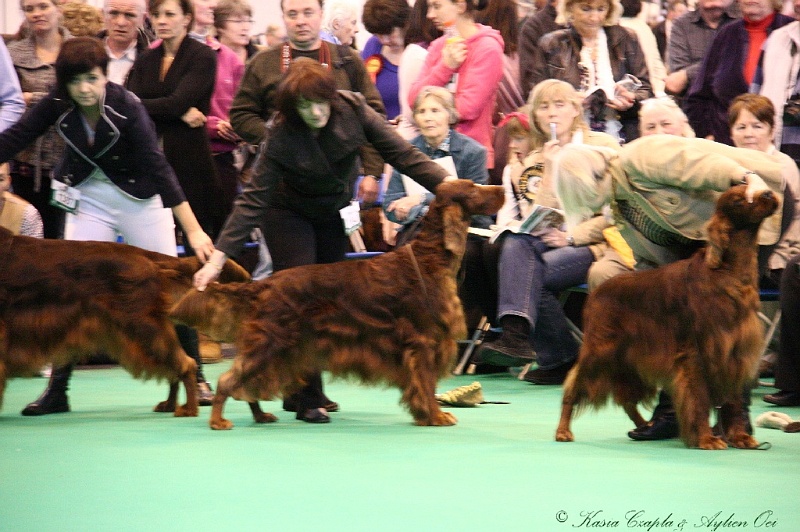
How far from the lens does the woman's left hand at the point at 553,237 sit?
6562 mm

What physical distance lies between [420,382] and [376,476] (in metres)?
1.09

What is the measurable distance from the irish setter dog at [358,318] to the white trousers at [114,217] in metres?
0.69

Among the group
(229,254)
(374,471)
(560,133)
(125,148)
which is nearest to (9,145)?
(125,148)

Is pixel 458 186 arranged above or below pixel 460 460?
above

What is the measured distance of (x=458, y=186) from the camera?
5027mm

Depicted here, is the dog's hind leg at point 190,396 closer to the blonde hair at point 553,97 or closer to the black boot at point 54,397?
the black boot at point 54,397

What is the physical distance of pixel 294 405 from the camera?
18.1 feet

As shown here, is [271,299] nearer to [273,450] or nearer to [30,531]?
[273,450]

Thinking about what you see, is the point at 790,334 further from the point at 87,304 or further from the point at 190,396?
the point at 87,304

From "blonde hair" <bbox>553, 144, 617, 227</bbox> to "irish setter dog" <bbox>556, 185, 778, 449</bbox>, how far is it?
318 millimetres

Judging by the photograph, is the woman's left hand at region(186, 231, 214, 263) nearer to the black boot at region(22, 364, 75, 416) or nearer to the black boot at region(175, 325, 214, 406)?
the black boot at region(175, 325, 214, 406)

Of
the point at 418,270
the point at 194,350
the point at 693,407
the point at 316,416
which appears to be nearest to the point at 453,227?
the point at 418,270

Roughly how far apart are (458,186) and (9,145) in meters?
2.04

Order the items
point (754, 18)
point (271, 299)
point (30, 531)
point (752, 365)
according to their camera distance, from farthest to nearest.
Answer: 1. point (754, 18)
2. point (271, 299)
3. point (752, 365)
4. point (30, 531)
